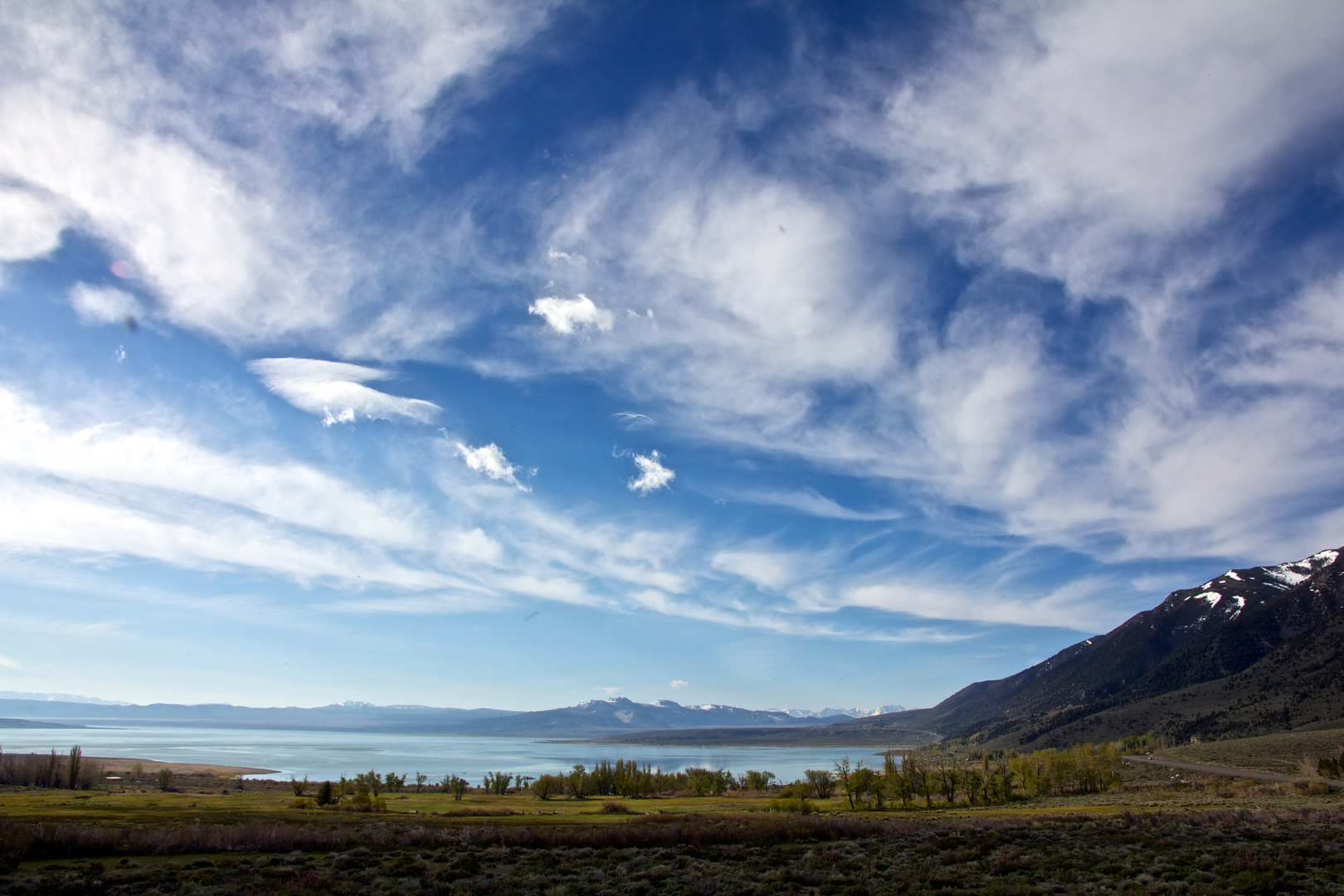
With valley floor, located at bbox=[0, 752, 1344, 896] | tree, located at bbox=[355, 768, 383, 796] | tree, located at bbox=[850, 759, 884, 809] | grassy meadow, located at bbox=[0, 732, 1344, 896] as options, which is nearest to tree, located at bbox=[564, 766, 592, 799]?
tree, located at bbox=[355, 768, 383, 796]

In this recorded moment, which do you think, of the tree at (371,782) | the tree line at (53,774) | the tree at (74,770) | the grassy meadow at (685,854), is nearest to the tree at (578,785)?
the tree at (371,782)

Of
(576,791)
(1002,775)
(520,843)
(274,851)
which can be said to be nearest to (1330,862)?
(520,843)

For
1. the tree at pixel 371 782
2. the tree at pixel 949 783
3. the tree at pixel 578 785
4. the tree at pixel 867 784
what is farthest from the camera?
the tree at pixel 578 785

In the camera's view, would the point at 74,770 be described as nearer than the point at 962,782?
No

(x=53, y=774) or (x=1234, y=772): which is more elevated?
(x=53, y=774)

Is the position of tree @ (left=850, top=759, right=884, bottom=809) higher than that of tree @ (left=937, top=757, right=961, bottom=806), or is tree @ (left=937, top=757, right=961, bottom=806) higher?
tree @ (left=850, top=759, right=884, bottom=809)

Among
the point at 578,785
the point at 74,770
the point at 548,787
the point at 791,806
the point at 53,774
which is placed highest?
the point at 791,806

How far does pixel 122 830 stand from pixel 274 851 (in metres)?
7.88

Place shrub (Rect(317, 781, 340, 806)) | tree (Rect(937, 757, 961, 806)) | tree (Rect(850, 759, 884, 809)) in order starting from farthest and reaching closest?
tree (Rect(937, 757, 961, 806)) → tree (Rect(850, 759, 884, 809)) → shrub (Rect(317, 781, 340, 806))

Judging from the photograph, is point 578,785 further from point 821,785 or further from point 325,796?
point 325,796

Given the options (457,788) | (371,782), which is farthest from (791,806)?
(371,782)

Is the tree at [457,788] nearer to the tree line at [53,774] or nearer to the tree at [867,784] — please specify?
the tree at [867,784]

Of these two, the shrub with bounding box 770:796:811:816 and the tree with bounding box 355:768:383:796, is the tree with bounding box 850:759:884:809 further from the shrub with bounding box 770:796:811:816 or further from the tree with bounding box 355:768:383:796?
the tree with bounding box 355:768:383:796

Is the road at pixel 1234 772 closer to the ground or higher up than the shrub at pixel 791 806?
closer to the ground
